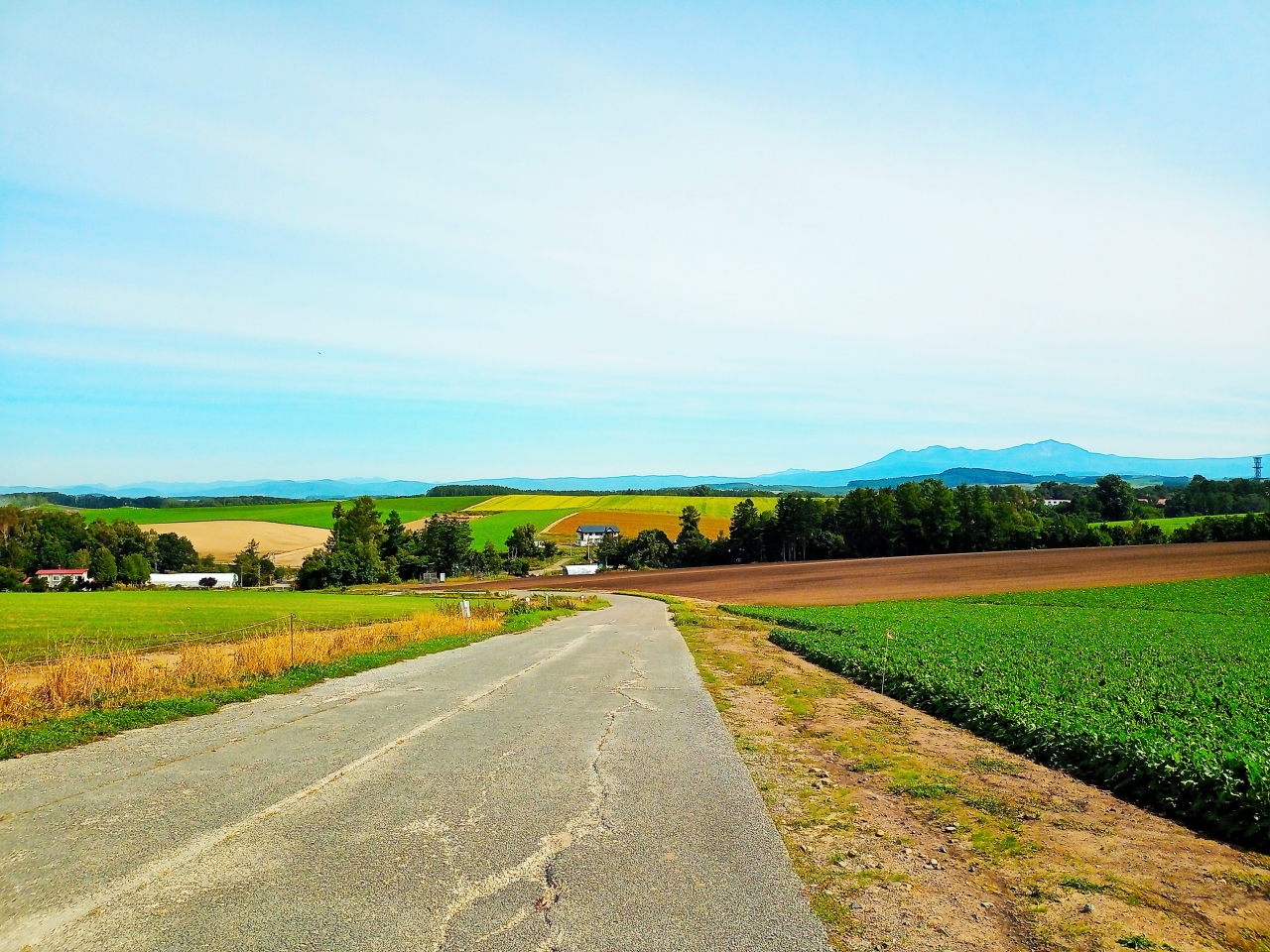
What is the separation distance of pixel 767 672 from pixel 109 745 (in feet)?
45.0

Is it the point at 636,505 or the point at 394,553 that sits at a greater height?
the point at 636,505

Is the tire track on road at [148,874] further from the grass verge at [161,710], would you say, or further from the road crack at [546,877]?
the grass verge at [161,710]

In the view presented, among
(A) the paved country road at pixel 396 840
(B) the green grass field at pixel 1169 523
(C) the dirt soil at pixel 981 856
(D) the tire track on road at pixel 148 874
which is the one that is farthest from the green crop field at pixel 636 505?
(D) the tire track on road at pixel 148 874

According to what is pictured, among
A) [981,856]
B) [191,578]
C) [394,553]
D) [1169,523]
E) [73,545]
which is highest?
[981,856]

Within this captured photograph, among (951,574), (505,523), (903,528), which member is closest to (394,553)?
(505,523)

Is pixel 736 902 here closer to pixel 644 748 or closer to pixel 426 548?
pixel 644 748

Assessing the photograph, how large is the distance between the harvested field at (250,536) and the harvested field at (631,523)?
4253cm

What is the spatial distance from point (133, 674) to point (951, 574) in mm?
67473

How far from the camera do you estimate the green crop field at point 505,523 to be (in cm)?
13612

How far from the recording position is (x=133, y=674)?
13.5 m

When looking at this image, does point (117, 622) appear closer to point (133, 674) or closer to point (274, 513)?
point (133, 674)

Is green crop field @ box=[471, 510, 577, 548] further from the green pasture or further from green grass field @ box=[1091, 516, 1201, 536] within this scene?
green grass field @ box=[1091, 516, 1201, 536]

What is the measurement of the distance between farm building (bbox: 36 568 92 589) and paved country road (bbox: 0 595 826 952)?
10552cm

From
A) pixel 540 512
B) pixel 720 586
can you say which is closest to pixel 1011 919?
pixel 720 586
